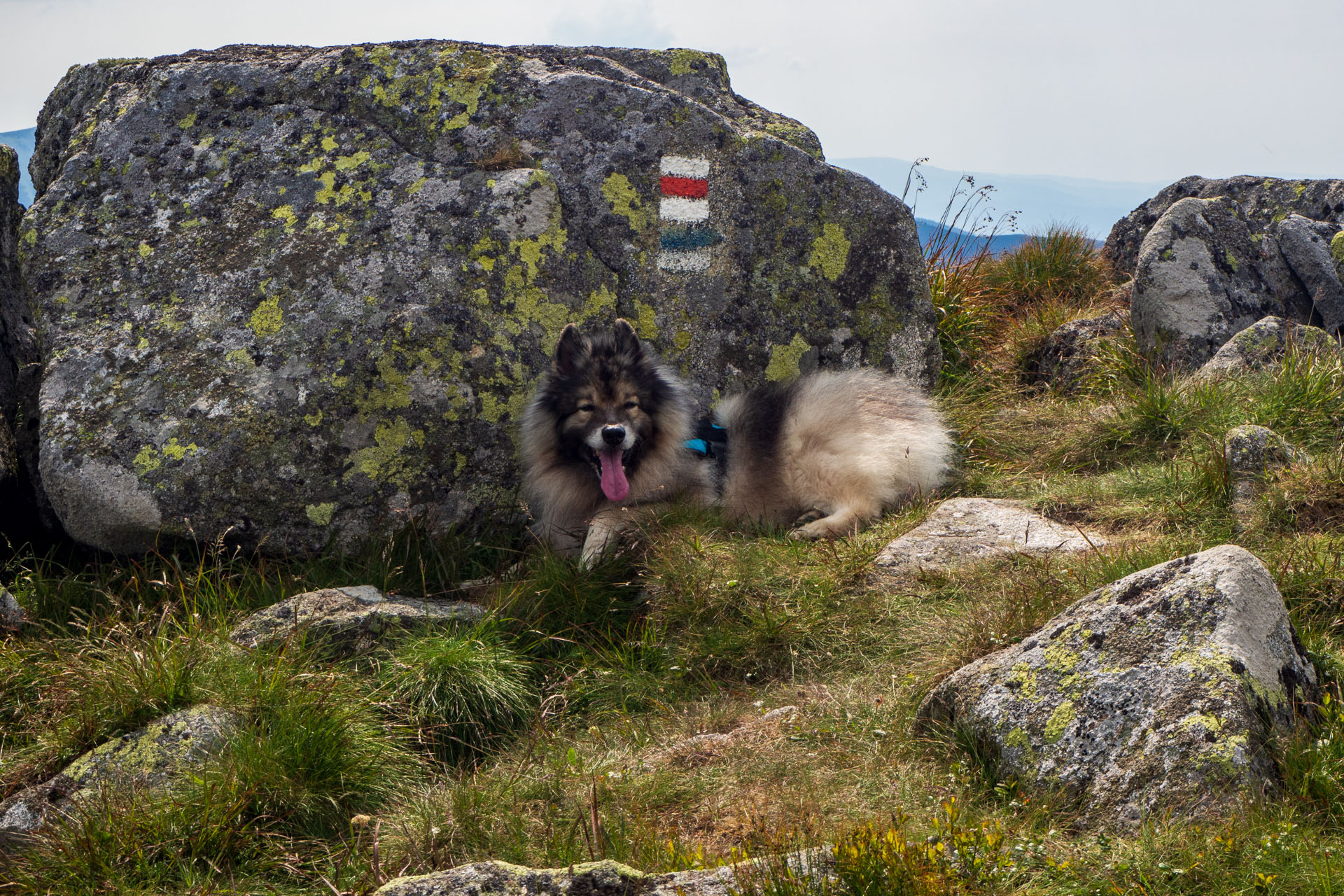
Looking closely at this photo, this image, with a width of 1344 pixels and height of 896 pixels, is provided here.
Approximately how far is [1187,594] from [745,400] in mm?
3110

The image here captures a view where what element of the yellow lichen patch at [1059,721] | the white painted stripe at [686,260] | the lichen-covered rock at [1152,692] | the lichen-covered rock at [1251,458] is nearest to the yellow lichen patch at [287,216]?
the white painted stripe at [686,260]

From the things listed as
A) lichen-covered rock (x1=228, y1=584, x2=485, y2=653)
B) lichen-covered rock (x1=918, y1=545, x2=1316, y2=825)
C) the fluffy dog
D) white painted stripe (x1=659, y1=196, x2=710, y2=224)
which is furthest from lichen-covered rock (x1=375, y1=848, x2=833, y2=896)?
white painted stripe (x1=659, y1=196, x2=710, y2=224)

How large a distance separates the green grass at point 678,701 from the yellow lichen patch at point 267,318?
3.90 ft

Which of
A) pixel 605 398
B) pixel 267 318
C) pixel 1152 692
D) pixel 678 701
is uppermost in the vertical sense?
pixel 267 318

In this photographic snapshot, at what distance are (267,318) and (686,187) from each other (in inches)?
102

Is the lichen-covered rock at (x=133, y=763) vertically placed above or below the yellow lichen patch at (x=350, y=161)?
below

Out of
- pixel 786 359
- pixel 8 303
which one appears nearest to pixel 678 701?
pixel 786 359

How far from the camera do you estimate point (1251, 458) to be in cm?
454

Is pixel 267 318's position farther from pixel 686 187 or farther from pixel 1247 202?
pixel 1247 202

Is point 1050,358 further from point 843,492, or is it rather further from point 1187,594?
point 1187,594

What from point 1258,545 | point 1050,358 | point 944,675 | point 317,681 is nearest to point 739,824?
point 944,675

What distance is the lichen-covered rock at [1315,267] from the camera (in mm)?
6836

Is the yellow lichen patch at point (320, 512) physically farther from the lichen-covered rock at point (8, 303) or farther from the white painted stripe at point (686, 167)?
the white painted stripe at point (686, 167)

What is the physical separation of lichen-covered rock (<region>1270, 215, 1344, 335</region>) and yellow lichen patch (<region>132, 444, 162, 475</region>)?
23.7 feet
